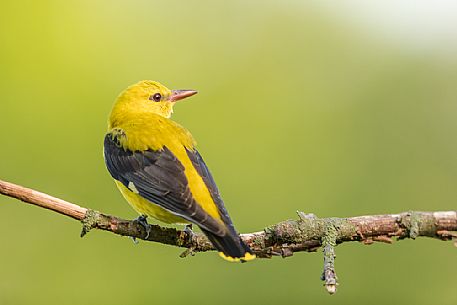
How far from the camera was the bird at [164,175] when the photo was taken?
4.79 meters

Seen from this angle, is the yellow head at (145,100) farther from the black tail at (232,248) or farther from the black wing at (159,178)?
the black tail at (232,248)

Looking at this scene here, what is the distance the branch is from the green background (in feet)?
7.63

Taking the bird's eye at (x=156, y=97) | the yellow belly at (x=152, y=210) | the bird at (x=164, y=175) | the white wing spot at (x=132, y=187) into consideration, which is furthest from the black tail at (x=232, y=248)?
the bird's eye at (x=156, y=97)

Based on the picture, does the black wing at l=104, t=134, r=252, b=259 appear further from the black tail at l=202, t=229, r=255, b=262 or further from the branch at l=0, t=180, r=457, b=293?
the branch at l=0, t=180, r=457, b=293

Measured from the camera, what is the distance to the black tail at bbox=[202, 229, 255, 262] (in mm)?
4527

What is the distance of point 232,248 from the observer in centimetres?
459

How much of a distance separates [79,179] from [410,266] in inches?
142

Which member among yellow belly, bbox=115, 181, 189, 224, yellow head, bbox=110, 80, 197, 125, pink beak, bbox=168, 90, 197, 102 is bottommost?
yellow belly, bbox=115, 181, 189, 224

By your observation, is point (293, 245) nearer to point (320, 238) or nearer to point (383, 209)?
point (320, 238)

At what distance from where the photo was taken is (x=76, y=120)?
8766mm

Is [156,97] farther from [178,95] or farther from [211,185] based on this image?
[211,185]

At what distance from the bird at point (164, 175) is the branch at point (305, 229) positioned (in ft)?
0.55

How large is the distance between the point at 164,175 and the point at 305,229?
4.30 ft

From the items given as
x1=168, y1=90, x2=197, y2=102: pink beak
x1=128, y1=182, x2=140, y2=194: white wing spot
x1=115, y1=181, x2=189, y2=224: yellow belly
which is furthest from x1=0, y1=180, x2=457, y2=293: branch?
x1=168, y1=90, x2=197, y2=102: pink beak
